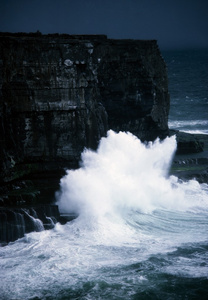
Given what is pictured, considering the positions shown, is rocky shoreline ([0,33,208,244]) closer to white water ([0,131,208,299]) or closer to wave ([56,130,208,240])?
wave ([56,130,208,240])

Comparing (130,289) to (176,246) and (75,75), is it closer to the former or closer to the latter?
(176,246)

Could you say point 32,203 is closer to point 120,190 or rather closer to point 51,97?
point 120,190

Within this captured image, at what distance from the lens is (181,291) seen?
13.9m

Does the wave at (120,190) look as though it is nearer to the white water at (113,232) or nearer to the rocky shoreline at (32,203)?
the white water at (113,232)

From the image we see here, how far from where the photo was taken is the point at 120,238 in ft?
61.0

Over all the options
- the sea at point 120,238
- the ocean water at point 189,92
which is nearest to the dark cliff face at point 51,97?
the sea at point 120,238

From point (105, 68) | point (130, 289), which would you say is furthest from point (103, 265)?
point (105, 68)

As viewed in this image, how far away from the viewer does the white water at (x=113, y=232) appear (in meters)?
14.5

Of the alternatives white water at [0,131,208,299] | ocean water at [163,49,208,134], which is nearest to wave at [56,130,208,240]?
white water at [0,131,208,299]

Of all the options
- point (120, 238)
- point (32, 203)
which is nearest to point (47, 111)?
point (32, 203)

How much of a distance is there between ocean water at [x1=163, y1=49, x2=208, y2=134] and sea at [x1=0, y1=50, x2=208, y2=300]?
76.1ft

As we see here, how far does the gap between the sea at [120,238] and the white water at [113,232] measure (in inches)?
1.4

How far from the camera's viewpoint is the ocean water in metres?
53.8

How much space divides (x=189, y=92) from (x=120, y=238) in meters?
61.5
